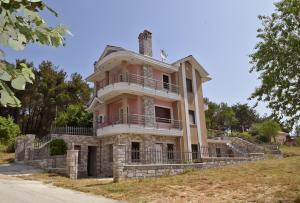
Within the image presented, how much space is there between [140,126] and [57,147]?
6962mm

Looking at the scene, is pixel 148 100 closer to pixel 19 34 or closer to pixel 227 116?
pixel 19 34

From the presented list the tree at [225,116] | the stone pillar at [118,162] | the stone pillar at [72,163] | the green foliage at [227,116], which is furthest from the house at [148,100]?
the tree at [225,116]

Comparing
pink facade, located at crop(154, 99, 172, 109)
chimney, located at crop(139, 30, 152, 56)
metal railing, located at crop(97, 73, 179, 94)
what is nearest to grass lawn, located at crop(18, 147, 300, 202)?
metal railing, located at crop(97, 73, 179, 94)

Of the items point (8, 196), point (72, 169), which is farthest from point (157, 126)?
point (8, 196)

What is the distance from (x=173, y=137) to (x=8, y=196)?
55.8 feet

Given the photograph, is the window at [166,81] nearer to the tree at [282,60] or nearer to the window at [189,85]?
the window at [189,85]

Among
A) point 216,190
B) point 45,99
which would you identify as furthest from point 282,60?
point 45,99

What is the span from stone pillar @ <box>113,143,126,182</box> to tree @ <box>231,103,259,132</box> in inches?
2628

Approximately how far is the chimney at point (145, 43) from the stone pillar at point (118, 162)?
540 inches

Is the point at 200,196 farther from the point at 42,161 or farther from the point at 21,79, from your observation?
the point at 42,161

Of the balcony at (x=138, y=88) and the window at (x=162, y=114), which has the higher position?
A: the balcony at (x=138, y=88)

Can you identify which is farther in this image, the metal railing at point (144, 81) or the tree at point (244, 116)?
the tree at point (244, 116)

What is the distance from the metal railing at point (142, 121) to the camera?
23844 millimetres

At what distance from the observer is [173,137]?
1017 inches
